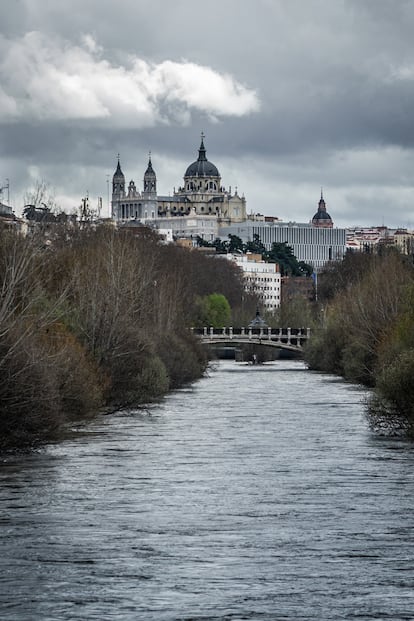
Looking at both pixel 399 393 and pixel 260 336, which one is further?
pixel 260 336

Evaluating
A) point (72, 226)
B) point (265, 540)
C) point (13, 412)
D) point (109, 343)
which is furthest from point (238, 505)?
point (72, 226)

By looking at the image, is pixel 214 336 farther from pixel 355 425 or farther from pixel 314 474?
pixel 314 474

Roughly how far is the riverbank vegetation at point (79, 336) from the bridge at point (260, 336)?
29.6 m

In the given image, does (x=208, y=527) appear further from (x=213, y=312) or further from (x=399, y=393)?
(x=213, y=312)

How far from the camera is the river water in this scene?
2338 centimetres

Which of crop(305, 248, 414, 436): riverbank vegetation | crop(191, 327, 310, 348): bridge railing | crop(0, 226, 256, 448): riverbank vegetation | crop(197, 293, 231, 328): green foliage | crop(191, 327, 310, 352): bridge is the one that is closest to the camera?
crop(0, 226, 256, 448): riverbank vegetation

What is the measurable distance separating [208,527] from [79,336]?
1091 inches

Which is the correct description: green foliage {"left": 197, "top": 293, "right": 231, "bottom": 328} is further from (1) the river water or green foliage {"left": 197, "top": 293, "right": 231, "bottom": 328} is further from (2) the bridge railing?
(1) the river water

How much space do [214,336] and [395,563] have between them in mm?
101413

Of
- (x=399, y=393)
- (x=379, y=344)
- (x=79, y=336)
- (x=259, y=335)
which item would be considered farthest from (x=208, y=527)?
(x=259, y=335)

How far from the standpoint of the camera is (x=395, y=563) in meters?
25.9

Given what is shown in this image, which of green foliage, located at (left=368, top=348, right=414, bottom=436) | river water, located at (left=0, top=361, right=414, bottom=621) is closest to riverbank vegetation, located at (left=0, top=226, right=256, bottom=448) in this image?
river water, located at (left=0, top=361, right=414, bottom=621)

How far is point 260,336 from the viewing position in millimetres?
135000

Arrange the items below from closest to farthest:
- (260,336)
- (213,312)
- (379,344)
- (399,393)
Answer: (399,393)
(379,344)
(260,336)
(213,312)
